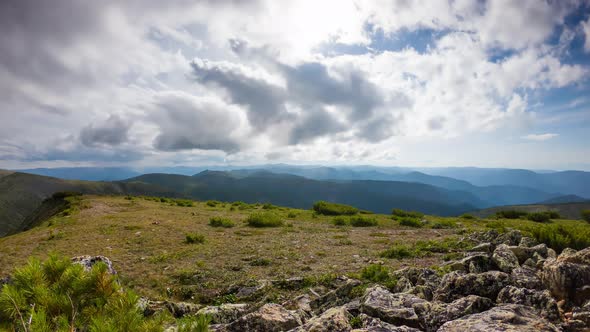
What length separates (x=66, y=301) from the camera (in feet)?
14.5

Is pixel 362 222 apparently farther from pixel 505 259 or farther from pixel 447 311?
pixel 447 311

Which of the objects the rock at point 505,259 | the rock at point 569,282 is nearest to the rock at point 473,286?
the rock at point 569,282

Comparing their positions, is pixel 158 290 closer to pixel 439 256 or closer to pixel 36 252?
pixel 36 252

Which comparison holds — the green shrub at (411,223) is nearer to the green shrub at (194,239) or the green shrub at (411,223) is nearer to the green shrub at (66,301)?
the green shrub at (194,239)

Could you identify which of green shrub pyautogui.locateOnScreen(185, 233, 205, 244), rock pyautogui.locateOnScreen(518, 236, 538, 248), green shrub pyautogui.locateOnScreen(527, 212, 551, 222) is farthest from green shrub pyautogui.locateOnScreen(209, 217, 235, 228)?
green shrub pyautogui.locateOnScreen(527, 212, 551, 222)

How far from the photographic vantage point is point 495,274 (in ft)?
23.4

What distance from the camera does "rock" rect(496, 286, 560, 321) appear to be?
5530 millimetres

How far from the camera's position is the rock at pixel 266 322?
6168 mm

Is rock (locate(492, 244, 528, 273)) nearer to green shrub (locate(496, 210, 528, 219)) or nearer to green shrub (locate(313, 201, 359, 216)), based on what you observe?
green shrub (locate(313, 201, 359, 216))

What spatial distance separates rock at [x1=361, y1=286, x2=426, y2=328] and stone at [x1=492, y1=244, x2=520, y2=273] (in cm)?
383

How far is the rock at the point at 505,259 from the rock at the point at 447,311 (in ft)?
10.7

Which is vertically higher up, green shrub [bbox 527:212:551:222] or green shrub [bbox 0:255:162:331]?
green shrub [bbox 0:255:162:331]

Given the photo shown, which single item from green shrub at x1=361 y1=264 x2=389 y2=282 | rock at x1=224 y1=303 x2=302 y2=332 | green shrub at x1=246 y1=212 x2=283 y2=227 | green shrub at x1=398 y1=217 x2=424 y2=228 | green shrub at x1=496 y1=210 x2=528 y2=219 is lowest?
green shrub at x1=496 y1=210 x2=528 y2=219

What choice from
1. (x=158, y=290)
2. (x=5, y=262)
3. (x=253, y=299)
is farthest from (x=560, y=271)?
(x=5, y=262)
